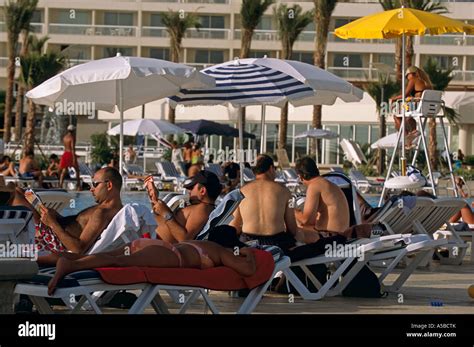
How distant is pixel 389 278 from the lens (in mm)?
10891

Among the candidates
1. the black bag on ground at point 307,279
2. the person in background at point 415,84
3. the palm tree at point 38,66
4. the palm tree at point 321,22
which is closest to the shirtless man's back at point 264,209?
the black bag on ground at point 307,279

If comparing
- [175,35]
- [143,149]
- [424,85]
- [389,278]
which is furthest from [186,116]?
[389,278]

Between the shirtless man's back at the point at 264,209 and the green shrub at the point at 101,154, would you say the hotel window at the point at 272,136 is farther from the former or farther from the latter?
the shirtless man's back at the point at 264,209

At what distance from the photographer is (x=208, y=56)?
67.6m

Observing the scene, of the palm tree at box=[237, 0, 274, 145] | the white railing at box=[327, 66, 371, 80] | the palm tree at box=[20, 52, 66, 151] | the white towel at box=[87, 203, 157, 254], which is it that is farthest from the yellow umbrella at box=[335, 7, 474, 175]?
the white railing at box=[327, 66, 371, 80]

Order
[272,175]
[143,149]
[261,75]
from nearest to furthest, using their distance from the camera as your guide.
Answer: [272,175]
[261,75]
[143,149]

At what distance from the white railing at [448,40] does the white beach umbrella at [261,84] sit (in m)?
52.9

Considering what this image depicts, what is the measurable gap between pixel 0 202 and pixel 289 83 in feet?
23.2

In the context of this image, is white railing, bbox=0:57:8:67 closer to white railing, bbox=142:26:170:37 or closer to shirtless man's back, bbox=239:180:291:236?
white railing, bbox=142:26:170:37

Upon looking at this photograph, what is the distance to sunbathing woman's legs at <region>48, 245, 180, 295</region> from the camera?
266 inches

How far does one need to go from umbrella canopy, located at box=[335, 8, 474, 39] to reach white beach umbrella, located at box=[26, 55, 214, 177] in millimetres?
1951
